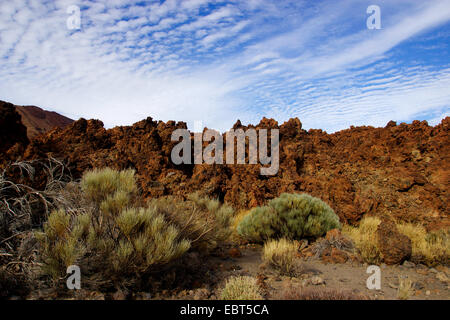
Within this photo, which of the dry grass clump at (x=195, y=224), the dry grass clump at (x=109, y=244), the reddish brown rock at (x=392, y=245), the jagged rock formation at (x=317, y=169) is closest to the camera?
the dry grass clump at (x=109, y=244)

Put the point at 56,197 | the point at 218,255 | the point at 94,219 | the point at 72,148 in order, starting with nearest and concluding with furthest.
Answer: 1. the point at 94,219
2. the point at 56,197
3. the point at 218,255
4. the point at 72,148

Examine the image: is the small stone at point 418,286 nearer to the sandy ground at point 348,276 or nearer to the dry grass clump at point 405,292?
the sandy ground at point 348,276

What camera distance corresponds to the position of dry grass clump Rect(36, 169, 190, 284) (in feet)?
10.8

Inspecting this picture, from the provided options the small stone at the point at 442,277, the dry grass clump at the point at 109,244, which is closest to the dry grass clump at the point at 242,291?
the dry grass clump at the point at 109,244

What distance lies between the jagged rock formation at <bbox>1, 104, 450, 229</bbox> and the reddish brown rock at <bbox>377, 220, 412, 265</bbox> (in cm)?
263

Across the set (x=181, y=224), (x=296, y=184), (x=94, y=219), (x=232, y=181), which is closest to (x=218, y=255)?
A: (x=181, y=224)

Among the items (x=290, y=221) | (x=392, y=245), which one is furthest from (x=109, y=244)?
(x=392, y=245)

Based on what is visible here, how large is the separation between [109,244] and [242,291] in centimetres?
174

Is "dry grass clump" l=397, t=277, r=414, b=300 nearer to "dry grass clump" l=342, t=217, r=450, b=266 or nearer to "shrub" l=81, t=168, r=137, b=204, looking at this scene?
"dry grass clump" l=342, t=217, r=450, b=266

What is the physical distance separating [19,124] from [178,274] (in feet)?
19.6

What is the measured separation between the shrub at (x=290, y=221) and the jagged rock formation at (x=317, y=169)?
5.64 feet

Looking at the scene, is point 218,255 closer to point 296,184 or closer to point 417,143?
point 296,184

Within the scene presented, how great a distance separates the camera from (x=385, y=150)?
898 centimetres

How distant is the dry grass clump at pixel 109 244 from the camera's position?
10.8 ft
